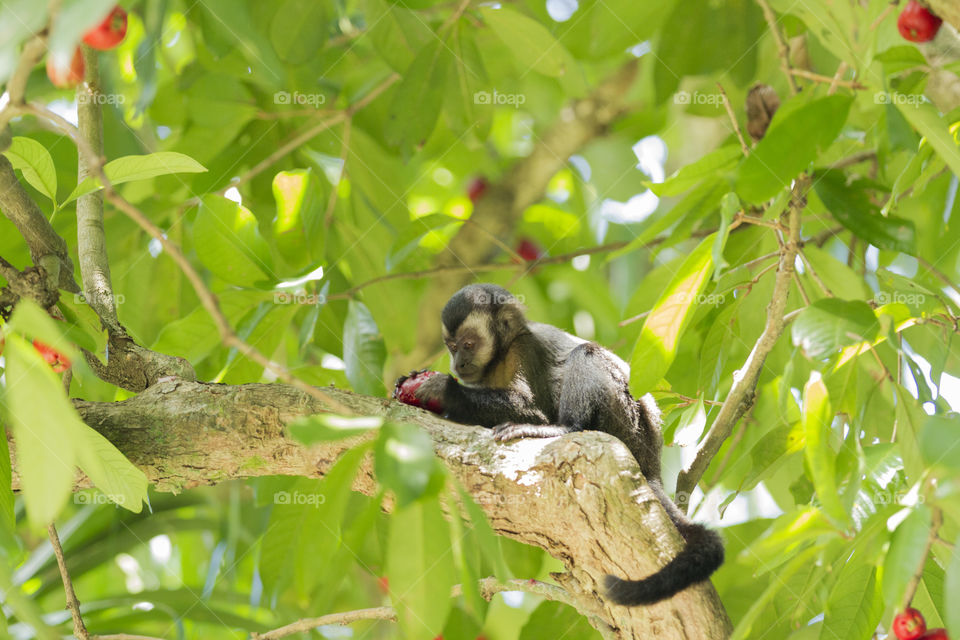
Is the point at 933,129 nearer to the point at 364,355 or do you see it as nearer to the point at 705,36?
the point at 705,36

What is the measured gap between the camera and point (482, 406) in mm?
4078

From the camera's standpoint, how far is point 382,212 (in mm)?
4867

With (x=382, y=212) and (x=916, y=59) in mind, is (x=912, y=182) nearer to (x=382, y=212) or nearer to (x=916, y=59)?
(x=916, y=59)

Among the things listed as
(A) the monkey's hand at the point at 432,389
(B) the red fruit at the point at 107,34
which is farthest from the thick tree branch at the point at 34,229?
(A) the monkey's hand at the point at 432,389

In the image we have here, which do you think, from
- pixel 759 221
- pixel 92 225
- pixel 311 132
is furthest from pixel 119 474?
pixel 311 132

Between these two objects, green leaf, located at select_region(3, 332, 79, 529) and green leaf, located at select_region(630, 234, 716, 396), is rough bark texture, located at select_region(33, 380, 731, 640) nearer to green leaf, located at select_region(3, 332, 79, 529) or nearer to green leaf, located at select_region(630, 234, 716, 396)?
green leaf, located at select_region(630, 234, 716, 396)

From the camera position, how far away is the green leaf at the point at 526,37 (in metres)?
4.02

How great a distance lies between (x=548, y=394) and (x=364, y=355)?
1.15m

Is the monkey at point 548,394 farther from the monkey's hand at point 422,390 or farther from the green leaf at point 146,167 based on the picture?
the green leaf at point 146,167

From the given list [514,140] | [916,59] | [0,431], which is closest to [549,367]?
[916,59]

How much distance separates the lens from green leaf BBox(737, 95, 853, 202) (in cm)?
225

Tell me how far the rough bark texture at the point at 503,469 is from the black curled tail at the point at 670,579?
0.04 m

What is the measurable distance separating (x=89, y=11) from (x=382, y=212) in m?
3.59

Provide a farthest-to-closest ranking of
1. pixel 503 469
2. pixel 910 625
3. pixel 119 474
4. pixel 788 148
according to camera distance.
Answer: pixel 503 469, pixel 119 474, pixel 788 148, pixel 910 625
